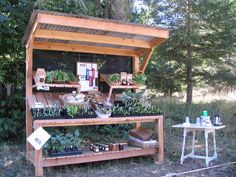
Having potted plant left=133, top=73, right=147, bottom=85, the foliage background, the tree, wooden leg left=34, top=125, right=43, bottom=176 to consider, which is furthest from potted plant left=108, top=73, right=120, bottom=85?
the tree

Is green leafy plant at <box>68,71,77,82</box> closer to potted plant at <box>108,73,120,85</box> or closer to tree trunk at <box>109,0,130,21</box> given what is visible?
potted plant at <box>108,73,120,85</box>

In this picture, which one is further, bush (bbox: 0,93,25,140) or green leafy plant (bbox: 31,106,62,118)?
bush (bbox: 0,93,25,140)

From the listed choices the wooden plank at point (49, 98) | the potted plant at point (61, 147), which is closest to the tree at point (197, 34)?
the wooden plank at point (49, 98)

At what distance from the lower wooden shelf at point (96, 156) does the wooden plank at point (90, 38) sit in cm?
174

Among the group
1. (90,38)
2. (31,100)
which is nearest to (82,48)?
(90,38)

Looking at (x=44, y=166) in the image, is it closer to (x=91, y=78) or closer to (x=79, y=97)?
(x=79, y=97)

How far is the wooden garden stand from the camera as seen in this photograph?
A: 4484 millimetres

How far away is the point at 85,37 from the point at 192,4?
465 cm

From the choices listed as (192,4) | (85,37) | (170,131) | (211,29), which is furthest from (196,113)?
(85,37)

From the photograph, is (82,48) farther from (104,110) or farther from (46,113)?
(46,113)

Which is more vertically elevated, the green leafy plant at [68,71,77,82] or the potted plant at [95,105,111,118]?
the green leafy plant at [68,71,77,82]

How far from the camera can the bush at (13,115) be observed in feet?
21.5

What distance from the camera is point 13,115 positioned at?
6.69 meters

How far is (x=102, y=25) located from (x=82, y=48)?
84 cm
